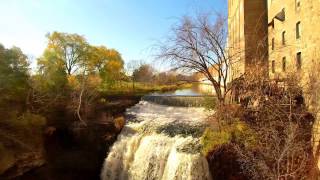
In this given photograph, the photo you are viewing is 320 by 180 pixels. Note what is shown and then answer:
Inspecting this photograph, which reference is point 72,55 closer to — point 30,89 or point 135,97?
point 135,97

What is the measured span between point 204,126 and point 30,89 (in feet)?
43.1

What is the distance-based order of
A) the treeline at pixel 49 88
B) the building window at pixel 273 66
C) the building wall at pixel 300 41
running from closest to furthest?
the building wall at pixel 300 41, the treeline at pixel 49 88, the building window at pixel 273 66

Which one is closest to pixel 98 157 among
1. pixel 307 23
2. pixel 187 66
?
pixel 187 66

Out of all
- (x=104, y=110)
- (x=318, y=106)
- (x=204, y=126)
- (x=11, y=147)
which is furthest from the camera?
(x=104, y=110)

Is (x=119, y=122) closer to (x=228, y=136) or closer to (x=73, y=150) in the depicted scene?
(x=73, y=150)

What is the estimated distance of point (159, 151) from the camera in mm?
17484

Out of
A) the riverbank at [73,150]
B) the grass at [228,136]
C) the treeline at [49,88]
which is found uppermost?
the treeline at [49,88]

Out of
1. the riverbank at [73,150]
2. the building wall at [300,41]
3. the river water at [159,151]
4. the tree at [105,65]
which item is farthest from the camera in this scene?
the tree at [105,65]

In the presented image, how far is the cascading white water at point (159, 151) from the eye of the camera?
15.8 meters

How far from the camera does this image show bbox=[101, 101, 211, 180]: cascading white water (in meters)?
15.8

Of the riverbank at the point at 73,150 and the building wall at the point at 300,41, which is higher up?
the building wall at the point at 300,41

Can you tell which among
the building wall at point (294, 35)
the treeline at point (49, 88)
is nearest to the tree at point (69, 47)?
the treeline at point (49, 88)

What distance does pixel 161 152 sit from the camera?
17375 millimetres

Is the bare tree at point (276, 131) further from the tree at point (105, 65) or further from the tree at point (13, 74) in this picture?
the tree at point (105, 65)
